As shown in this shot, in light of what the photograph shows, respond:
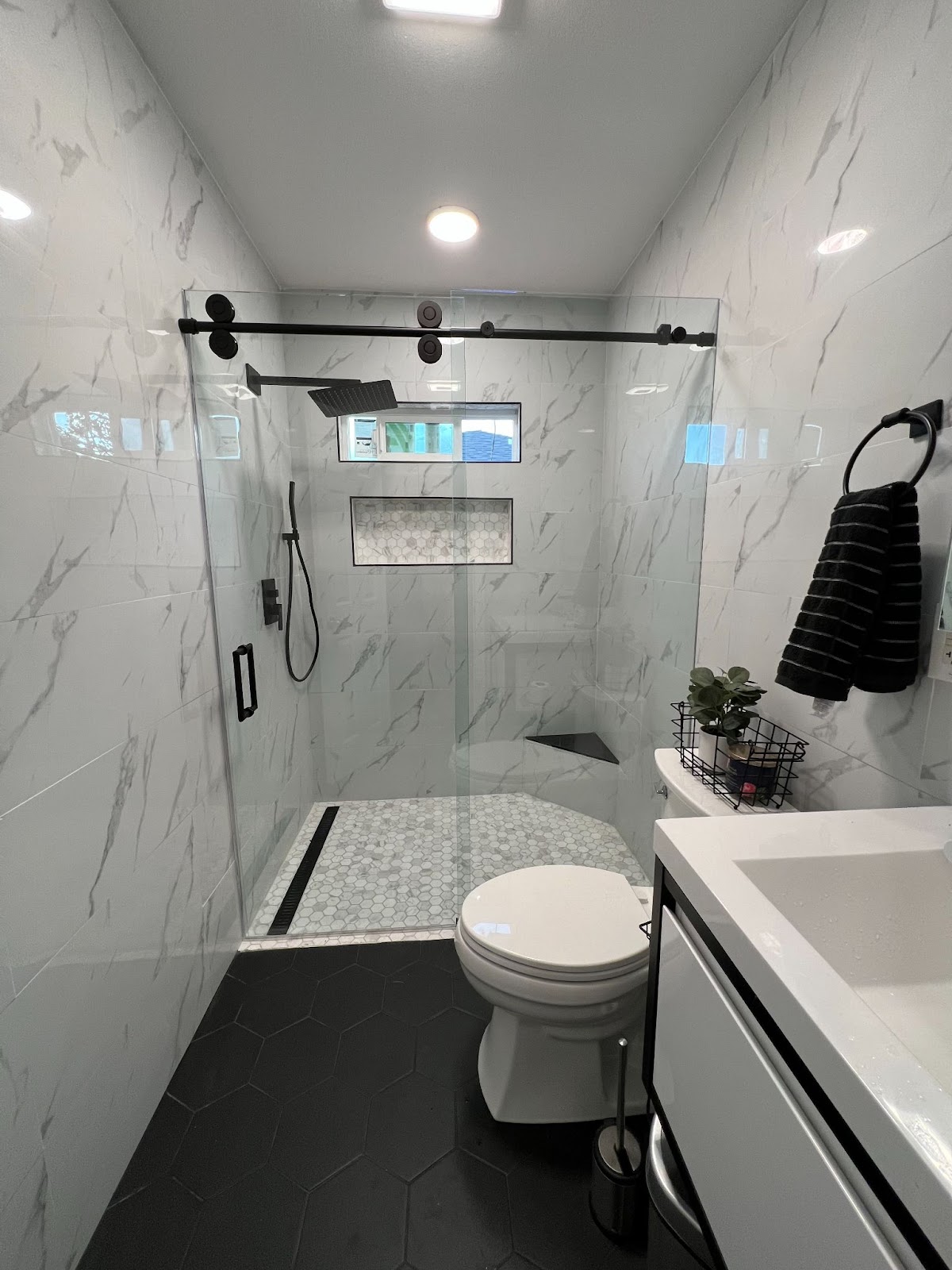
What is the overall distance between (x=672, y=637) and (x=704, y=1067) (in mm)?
1356

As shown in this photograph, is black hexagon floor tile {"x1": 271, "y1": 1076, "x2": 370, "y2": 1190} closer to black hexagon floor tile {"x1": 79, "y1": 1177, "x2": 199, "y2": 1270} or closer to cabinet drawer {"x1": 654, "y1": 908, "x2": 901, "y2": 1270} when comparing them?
black hexagon floor tile {"x1": 79, "y1": 1177, "x2": 199, "y2": 1270}

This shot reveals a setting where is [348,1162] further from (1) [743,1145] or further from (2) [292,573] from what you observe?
(2) [292,573]

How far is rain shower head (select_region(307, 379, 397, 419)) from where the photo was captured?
1995 mm

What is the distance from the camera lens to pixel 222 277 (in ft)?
5.65

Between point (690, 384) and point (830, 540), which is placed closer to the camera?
point (830, 540)

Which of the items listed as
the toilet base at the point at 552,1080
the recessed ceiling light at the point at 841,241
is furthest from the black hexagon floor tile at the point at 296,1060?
the recessed ceiling light at the point at 841,241

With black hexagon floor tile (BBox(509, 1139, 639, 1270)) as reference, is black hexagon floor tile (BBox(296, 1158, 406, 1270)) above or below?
above

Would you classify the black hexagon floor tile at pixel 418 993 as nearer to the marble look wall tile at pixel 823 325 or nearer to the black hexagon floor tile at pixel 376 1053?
the black hexagon floor tile at pixel 376 1053

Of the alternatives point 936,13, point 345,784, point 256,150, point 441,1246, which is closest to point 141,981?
point 441,1246

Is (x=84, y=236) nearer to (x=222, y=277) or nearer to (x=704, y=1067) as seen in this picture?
(x=222, y=277)

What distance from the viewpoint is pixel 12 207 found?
86 centimetres

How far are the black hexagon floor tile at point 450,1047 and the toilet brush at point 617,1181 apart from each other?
39 centimetres

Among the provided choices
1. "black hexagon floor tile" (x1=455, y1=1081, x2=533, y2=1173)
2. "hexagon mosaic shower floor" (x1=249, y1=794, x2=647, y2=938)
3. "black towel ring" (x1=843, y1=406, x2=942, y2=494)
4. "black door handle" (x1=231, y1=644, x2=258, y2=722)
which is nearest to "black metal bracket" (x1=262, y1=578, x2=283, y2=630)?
"black door handle" (x1=231, y1=644, x2=258, y2=722)

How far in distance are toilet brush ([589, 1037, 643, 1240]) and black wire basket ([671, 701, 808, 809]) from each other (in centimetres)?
59
